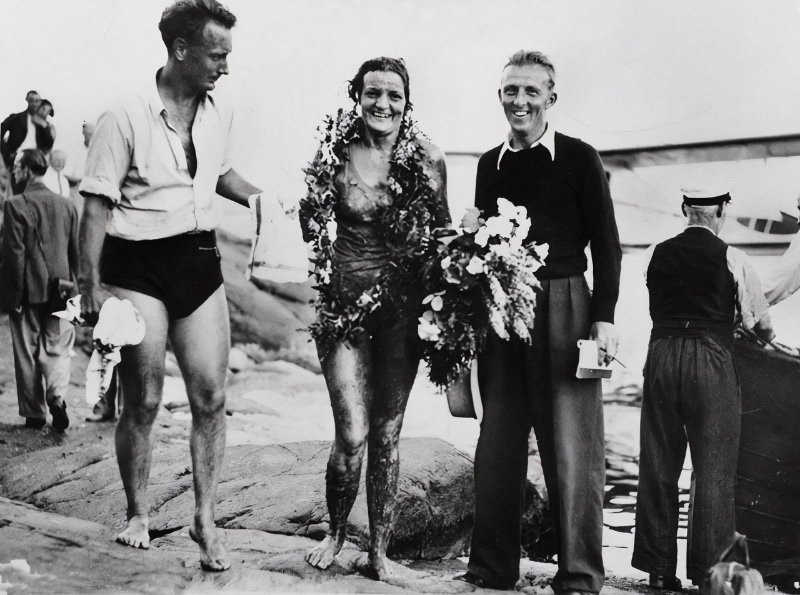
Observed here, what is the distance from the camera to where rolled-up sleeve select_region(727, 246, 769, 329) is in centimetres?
440

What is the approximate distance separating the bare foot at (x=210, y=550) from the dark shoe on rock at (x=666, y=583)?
212 centimetres

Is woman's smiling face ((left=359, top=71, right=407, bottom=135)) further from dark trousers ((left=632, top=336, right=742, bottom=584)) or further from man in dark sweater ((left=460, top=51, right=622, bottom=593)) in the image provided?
dark trousers ((left=632, top=336, right=742, bottom=584))

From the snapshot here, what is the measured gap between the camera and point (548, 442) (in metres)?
4.17

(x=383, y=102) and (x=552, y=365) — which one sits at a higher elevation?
(x=383, y=102)

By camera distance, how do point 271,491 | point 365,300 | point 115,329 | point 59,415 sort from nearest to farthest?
point 115,329 → point 365,300 → point 271,491 → point 59,415

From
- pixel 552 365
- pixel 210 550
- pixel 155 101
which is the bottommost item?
pixel 210 550

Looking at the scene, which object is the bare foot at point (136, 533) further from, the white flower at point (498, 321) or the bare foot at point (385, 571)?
the white flower at point (498, 321)

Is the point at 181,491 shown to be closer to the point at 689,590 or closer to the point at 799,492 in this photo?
the point at 689,590

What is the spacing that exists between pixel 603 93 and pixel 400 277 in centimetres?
159

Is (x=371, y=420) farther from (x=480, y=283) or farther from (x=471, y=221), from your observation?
(x=471, y=221)

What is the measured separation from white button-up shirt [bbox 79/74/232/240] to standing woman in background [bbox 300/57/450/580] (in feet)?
1.87

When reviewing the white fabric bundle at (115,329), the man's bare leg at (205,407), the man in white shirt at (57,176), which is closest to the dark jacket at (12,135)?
the man in white shirt at (57,176)

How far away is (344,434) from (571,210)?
1.52 m

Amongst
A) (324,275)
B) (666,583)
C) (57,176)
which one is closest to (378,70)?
(324,275)
